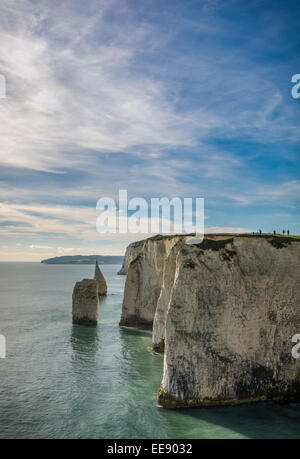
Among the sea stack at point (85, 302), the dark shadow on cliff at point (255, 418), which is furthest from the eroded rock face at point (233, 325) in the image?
the sea stack at point (85, 302)

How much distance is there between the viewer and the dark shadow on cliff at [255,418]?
56.7 ft

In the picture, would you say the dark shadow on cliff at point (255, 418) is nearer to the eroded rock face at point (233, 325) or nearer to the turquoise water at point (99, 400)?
the turquoise water at point (99, 400)

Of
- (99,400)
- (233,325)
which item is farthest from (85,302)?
(233,325)

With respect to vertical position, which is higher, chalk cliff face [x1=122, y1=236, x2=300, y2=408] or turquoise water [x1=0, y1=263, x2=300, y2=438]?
chalk cliff face [x1=122, y1=236, x2=300, y2=408]

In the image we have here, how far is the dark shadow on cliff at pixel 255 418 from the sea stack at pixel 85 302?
86.0ft

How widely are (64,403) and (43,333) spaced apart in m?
20.8

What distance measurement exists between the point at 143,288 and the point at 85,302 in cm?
821

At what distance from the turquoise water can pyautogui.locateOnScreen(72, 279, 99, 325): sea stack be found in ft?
20.6

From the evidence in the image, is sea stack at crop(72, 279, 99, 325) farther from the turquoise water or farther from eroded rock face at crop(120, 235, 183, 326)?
the turquoise water

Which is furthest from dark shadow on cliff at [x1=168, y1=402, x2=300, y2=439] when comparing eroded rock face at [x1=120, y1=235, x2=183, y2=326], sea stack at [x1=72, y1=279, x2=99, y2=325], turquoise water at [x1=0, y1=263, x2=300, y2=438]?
sea stack at [x1=72, y1=279, x2=99, y2=325]

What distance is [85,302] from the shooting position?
44.1m

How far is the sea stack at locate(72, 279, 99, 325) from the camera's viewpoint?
142 ft

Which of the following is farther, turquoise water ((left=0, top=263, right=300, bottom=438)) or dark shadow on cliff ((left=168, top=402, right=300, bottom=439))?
turquoise water ((left=0, top=263, right=300, bottom=438))

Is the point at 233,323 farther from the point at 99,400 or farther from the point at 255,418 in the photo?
the point at 99,400
